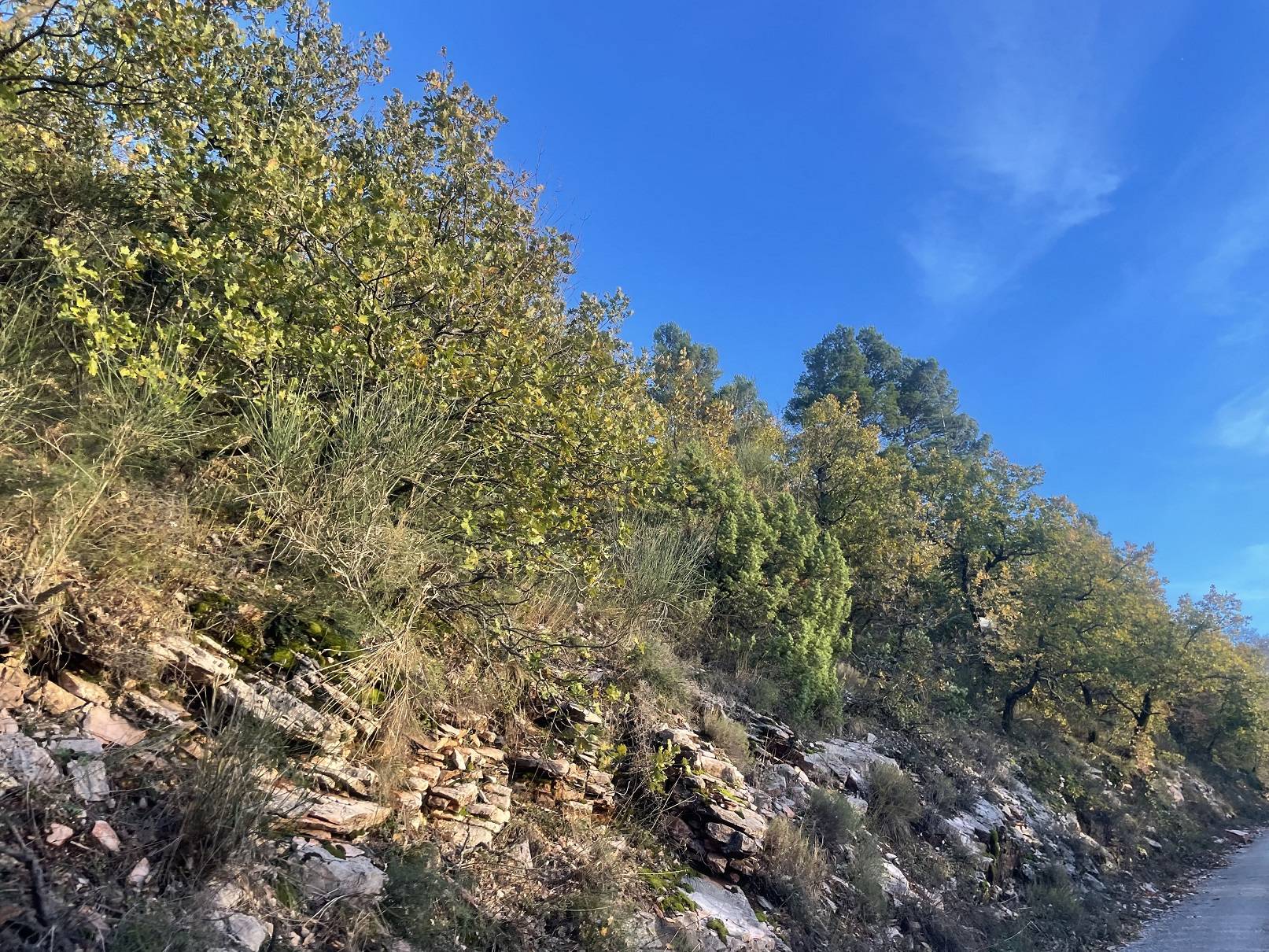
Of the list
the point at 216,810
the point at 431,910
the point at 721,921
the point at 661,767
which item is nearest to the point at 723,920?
the point at 721,921

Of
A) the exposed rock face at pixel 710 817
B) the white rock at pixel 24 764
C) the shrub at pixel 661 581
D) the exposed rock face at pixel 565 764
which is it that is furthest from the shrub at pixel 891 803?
the white rock at pixel 24 764

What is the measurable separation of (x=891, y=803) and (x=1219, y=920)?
28.8ft

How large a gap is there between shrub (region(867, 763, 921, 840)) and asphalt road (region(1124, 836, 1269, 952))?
15.3 ft

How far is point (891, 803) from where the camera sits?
408 inches

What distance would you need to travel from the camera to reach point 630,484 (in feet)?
20.2

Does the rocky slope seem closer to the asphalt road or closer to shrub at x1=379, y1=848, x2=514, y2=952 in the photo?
shrub at x1=379, y1=848, x2=514, y2=952

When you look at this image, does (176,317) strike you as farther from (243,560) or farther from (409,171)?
(409,171)

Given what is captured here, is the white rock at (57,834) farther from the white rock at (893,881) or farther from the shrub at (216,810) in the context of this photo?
the white rock at (893,881)

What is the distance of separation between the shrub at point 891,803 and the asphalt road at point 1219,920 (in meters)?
4.65

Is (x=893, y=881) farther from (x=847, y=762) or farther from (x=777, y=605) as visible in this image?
(x=777, y=605)

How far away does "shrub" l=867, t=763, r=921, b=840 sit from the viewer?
33.1 feet

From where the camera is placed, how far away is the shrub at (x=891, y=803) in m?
10.1

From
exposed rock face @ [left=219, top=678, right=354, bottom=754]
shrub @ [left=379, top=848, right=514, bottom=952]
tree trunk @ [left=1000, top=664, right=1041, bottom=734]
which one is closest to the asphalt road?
tree trunk @ [left=1000, top=664, right=1041, bottom=734]

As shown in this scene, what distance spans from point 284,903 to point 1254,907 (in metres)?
19.3
